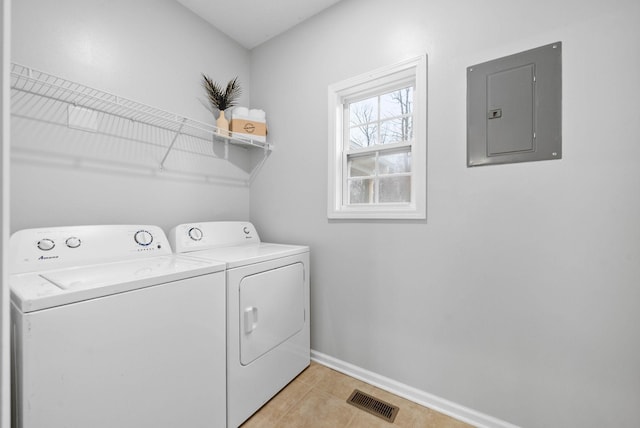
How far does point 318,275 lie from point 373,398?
2.76ft

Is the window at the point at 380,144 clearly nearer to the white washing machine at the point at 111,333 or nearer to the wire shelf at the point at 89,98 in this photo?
the wire shelf at the point at 89,98

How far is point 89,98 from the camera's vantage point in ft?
4.86

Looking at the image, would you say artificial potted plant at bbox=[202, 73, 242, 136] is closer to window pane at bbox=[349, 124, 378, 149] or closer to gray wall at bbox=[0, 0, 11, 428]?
window pane at bbox=[349, 124, 378, 149]

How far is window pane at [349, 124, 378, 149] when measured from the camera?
193 cm

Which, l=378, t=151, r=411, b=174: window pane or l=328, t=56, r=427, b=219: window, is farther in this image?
Answer: l=378, t=151, r=411, b=174: window pane

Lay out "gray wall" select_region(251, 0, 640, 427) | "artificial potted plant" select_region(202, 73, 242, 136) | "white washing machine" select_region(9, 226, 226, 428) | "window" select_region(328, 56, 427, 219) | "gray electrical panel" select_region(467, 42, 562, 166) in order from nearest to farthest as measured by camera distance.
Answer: "white washing machine" select_region(9, 226, 226, 428) < "gray wall" select_region(251, 0, 640, 427) < "gray electrical panel" select_region(467, 42, 562, 166) < "window" select_region(328, 56, 427, 219) < "artificial potted plant" select_region(202, 73, 242, 136)

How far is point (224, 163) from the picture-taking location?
2242 mm

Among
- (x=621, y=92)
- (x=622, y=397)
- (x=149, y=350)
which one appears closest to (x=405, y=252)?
(x=622, y=397)

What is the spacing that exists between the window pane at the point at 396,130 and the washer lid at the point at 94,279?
4.43ft

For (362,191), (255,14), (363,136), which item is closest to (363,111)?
(363,136)

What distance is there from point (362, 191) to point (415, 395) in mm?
1341

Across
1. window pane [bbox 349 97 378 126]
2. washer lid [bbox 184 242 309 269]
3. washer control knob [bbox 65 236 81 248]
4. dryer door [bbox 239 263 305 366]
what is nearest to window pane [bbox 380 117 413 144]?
window pane [bbox 349 97 378 126]

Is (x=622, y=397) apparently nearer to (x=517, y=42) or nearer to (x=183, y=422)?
(x=517, y=42)

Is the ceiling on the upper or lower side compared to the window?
upper
